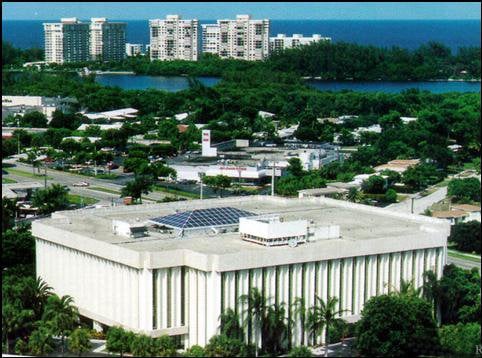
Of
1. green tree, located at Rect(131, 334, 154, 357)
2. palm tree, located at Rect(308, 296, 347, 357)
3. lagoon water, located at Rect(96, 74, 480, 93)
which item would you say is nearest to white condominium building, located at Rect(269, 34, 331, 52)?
lagoon water, located at Rect(96, 74, 480, 93)

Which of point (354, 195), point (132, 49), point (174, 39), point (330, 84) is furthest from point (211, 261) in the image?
point (132, 49)

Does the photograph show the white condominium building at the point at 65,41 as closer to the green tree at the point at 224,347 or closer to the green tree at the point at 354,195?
the green tree at the point at 354,195

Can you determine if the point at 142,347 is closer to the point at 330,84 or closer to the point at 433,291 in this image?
the point at 433,291

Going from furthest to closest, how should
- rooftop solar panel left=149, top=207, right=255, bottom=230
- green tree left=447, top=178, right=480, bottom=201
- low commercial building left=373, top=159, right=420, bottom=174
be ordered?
low commercial building left=373, top=159, right=420, bottom=174 < green tree left=447, top=178, right=480, bottom=201 < rooftop solar panel left=149, top=207, right=255, bottom=230

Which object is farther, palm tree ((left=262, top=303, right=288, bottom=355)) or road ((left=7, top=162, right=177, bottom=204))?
road ((left=7, top=162, right=177, bottom=204))

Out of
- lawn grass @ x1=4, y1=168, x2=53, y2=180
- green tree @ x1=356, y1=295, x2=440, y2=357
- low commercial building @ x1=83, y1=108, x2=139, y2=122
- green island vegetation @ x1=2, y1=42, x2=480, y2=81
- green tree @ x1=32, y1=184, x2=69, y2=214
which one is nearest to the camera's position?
green tree @ x1=356, y1=295, x2=440, y2=357

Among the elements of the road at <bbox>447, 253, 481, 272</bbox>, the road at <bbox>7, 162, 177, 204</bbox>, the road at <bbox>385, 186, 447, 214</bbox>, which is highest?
the road at <bbox>447, 253, 481, 272</bbox>

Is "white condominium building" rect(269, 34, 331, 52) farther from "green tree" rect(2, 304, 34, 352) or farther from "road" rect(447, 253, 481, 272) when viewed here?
"green tree" rect(2, 304, 34, 352)

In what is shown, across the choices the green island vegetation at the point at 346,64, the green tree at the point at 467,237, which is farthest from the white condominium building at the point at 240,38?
the green tree at the point at 467,237

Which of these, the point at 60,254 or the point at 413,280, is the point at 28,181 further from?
the point at 413,280
